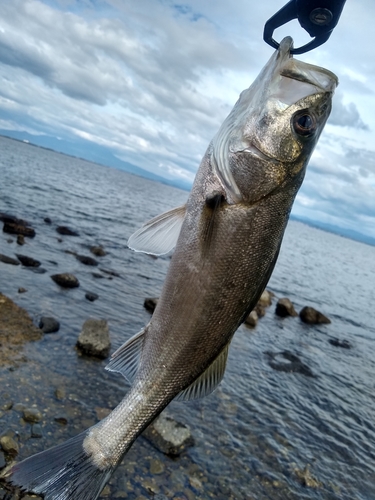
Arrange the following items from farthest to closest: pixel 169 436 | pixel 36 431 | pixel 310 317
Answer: pixel 310 317 → pixel 169 436 → pixel 36 431

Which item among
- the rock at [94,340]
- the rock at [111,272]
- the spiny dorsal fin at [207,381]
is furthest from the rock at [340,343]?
the spiny dorsal fin at [207,381]

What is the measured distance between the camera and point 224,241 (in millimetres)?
3174

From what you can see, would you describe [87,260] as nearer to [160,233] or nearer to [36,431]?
[36,431]

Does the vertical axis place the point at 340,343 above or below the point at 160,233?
below

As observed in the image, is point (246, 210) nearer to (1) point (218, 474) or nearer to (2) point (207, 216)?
(2) point (207, 216)

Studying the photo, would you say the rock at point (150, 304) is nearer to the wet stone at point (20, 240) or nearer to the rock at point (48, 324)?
the rock at point (48, 324)

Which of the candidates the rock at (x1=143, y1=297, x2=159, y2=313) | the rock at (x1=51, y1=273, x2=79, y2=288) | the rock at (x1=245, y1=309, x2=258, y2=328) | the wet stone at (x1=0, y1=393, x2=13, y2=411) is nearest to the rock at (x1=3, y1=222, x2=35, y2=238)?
the rock at (x1=51, y1=273, x2=79, y2=288)

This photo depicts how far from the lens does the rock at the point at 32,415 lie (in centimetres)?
641

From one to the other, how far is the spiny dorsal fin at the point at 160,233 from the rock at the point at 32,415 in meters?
4.37

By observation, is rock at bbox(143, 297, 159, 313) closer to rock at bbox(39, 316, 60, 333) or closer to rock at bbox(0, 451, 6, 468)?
rock at bbox(39, 316, 60, 333)

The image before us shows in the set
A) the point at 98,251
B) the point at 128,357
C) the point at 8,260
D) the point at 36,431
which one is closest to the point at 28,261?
the point at 8,260

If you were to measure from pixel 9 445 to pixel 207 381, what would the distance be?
382 centimetres

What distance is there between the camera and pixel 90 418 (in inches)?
277

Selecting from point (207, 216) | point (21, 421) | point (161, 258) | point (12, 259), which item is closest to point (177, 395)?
point (207, 216)
